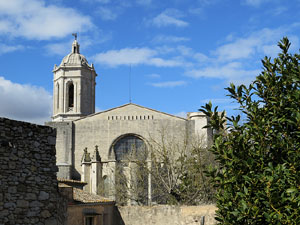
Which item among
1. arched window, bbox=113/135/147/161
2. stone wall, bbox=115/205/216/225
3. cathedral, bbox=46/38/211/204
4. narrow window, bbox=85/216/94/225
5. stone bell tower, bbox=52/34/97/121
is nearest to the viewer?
stone wall, bbox=115/205/216/225

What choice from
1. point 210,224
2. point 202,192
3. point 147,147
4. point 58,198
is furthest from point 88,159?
point 58,198

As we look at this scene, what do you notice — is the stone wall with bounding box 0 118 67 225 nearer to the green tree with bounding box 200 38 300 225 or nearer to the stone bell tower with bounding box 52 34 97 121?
the green tree with bounding box 200 38 300 225

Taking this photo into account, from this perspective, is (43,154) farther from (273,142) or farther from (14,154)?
(273,142)

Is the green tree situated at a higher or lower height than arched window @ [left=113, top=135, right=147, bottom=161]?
lower

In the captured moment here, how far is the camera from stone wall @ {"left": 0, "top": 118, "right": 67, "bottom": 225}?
8.80m

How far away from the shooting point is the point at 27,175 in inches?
358

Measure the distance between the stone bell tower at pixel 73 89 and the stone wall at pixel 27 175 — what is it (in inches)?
1523

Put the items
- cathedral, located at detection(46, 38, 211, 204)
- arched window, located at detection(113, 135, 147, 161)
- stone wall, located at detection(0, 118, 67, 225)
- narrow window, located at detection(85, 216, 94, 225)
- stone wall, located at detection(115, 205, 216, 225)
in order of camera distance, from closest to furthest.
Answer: stone wall, located at detection(0, 118, 67, 225)
stone wall, located at detection(115, 205, 216, 225)
narrow window, located at detection(85, 216, 94, 225)
cathedral, located at detection(46, 38, 211, 204)
arched window, located at detection(113, 135, 147, 161)

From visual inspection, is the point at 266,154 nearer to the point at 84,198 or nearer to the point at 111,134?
the point at 84,198

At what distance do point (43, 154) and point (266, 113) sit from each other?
15.0ft

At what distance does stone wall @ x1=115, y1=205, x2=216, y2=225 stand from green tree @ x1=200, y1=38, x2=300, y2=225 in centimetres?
766

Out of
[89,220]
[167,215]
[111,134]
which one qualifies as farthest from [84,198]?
[111,134]

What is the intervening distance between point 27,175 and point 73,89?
4078cm

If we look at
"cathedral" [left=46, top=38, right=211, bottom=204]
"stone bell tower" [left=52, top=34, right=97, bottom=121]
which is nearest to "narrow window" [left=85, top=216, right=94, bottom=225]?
"cathedral" [left=46, top=38, right=211, bottom=204]
